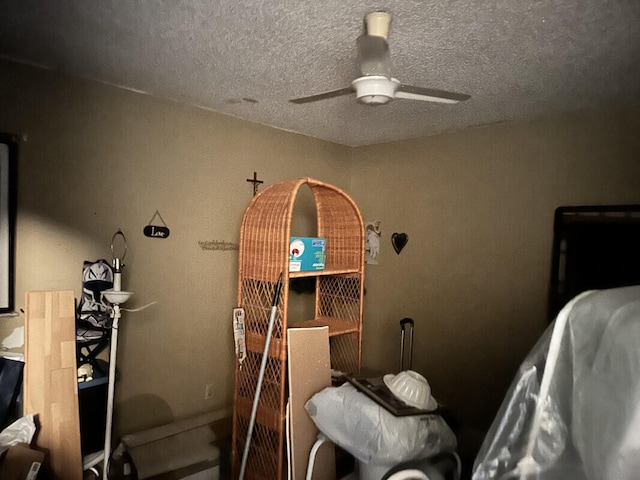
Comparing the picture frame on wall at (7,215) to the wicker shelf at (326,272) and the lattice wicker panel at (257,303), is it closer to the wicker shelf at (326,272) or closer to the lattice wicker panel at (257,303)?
the lattice wicker panel at (257,303)

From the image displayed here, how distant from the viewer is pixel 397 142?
3.14 meters

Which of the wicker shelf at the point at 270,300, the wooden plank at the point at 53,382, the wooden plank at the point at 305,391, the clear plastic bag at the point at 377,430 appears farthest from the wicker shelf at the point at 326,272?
the wooden plank at the point at 53,382

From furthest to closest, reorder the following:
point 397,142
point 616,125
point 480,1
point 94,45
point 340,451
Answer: point 397,142 → point 340,451 → point 616,125 → point 94,45 → point 480,1

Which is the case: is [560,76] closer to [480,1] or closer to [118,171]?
[480,1]

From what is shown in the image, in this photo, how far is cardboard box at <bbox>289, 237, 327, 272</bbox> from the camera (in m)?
2.32

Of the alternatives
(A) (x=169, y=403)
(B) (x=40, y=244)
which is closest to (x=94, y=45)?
(B) (x=40, y=244)

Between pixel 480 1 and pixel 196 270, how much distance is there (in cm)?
193

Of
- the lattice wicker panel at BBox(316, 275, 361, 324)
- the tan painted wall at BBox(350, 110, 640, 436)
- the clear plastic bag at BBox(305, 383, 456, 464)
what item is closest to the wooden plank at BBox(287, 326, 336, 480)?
the clear plastic bag at BBox(305, 383, 456, 464)

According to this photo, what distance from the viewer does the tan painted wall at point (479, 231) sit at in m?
2.31

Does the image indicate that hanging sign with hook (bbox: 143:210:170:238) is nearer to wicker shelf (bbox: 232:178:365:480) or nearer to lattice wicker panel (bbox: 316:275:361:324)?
wicker shelf (bbox: 232:178:365:480)

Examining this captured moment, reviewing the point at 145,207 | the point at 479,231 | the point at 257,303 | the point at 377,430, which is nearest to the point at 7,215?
the point at 145,207

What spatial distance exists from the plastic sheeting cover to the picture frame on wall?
6.39 ft

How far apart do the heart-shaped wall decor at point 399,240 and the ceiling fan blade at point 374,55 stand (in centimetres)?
178

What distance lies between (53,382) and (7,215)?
735 mm
